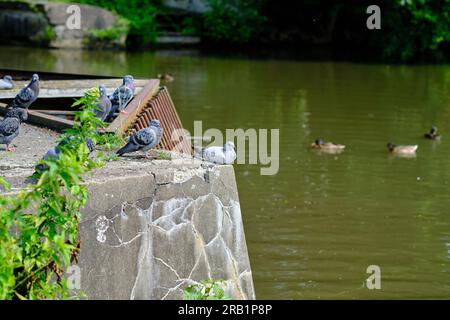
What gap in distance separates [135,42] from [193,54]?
320cm

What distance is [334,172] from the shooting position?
1730 centimetres

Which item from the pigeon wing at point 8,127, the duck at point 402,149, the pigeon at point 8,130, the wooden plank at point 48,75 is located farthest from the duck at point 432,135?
the pigeon wing at point 8,127

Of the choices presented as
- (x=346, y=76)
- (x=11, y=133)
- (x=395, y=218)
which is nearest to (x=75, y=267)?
(x=11, y=133)

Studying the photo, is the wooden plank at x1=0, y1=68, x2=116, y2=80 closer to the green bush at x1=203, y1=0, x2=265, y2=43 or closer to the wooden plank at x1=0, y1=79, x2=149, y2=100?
the wooden plank at x1=0, y1=79, x2=149, y2=100

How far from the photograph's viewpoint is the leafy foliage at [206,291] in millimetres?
7781

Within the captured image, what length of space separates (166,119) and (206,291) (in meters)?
6.51

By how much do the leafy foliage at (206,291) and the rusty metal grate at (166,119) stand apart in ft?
13.7

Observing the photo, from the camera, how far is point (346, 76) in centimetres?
3052

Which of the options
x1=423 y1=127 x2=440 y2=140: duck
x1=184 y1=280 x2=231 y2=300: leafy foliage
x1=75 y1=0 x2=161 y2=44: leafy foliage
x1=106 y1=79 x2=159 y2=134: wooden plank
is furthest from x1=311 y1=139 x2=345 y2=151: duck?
x1=75 y1=0 x2=161 y2=44: leafy foliage

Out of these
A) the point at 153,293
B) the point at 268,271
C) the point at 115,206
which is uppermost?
the point at 115,206

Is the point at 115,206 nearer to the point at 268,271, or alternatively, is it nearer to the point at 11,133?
the point at 11,133

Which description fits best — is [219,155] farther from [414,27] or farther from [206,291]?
[414,27]

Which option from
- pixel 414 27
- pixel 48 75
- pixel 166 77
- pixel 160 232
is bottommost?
pixel 166 77

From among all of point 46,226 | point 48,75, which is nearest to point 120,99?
point 48,75
